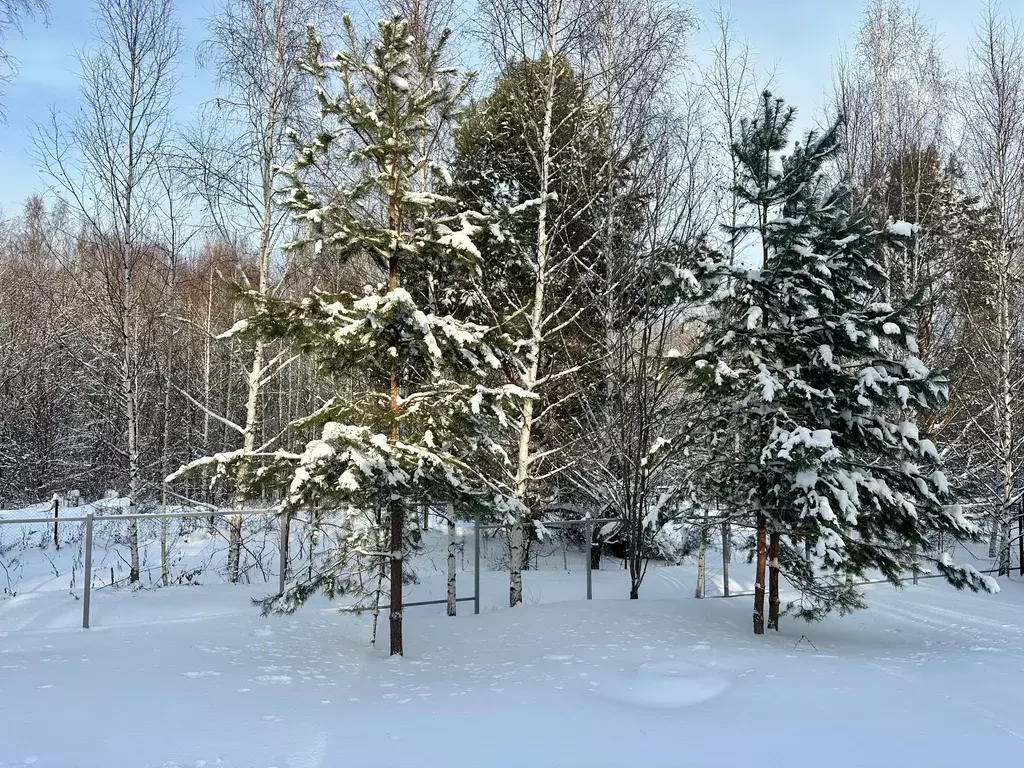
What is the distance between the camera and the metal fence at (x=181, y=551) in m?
9.82

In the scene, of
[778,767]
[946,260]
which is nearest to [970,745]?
[778,767]

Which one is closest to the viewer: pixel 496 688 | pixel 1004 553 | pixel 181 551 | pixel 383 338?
pixel 496 688

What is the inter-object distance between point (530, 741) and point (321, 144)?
5.92m

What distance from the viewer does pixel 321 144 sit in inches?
266

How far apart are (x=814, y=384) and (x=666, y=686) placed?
13.3 ft

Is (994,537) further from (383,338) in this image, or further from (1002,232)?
(383,338)

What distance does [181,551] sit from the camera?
43.9ft

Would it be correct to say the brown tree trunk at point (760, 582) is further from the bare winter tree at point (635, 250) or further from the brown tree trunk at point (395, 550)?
the brown tree trunk at point (395, 550)

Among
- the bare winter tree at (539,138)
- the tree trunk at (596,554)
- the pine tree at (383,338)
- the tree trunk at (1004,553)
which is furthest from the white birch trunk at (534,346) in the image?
the tree trunk at (1004,553)

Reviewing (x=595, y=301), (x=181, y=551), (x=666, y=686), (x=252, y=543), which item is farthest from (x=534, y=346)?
(x=181, y=551)

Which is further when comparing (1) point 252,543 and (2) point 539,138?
(1) point 252,543

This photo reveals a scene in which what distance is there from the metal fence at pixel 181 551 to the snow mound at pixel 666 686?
10.7 feet

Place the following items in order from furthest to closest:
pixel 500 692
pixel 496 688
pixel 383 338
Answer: pixel 383 338 < pixel 496 688 < pixel 500 692

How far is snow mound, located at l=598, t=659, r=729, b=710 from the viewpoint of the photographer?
520 centimetres
